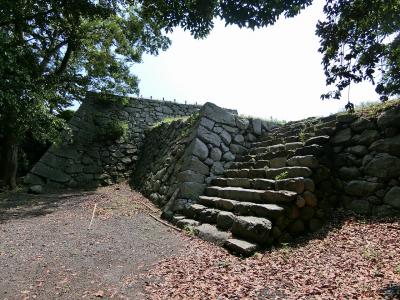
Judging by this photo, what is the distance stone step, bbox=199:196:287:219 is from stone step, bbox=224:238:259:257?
21.1 inches

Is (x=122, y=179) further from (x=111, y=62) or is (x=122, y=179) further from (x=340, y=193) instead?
(x=340, y=193)

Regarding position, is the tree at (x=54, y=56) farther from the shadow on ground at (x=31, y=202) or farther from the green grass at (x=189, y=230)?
the green grass at (x=189, y=230)

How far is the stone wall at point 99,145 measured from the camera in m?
10.5

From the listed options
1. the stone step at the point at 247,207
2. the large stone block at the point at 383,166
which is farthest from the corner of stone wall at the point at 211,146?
the large stone block at the point at 383,166

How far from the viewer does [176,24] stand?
14.3 feet

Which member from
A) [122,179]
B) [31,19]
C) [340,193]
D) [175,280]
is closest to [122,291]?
[175,280]

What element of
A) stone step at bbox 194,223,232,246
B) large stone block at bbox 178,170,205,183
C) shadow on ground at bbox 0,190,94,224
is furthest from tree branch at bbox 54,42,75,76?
stone step at bbox 194,223,232,246

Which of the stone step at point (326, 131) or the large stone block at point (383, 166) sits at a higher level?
the stone step at point (326, 131)

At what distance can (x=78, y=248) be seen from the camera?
466 centimetres

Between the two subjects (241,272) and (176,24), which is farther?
(176,24)

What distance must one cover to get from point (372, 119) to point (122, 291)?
4.87 meters

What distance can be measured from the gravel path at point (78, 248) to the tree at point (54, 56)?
8.05 feet

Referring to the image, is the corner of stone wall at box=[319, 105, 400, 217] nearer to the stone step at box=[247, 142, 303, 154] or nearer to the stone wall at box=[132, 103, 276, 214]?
the stone step at box=[247, 142, 303, 154]

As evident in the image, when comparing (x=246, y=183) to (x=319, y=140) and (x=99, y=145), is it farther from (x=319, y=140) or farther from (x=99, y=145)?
(x=99, y=145)
